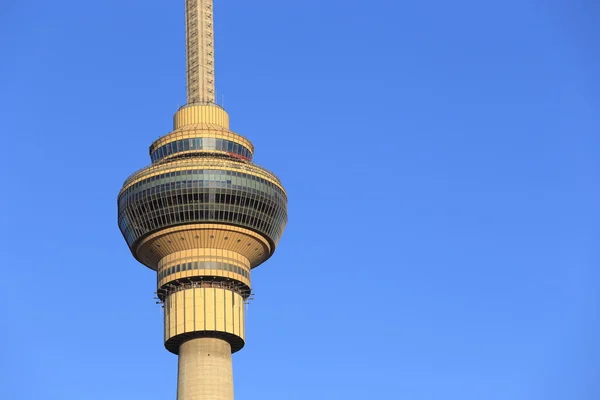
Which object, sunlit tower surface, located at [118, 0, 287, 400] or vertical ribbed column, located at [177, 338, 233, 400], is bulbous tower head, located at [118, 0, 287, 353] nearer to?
sunlit tower surface, located at [118, 0, 287, 400]

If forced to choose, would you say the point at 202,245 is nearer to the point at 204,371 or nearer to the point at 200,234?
the point at 200,234

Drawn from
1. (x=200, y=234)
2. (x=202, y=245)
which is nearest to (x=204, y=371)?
(x=202, y=245)

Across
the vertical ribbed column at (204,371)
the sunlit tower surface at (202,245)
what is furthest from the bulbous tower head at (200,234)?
the vertical ribbed column at (204,371)

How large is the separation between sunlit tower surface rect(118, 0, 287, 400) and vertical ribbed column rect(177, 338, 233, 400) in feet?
0.49

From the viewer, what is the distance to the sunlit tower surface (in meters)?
187

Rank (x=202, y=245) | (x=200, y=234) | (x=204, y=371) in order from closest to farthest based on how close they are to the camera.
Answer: (x=204, y=371) < (x=200, y=234) < (x=202, y=245)

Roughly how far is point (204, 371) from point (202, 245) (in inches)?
775

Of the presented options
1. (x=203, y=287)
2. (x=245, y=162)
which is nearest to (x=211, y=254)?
(x=203, y=287)

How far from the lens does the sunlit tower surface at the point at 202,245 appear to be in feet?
612

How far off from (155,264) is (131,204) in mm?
10629

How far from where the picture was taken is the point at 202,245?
627 feet

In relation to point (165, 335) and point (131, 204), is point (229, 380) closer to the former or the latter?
point (165, 335)

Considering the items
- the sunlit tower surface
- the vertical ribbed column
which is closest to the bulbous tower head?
the sunlit tower surface

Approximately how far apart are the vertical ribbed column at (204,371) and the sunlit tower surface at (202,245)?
150 mm
